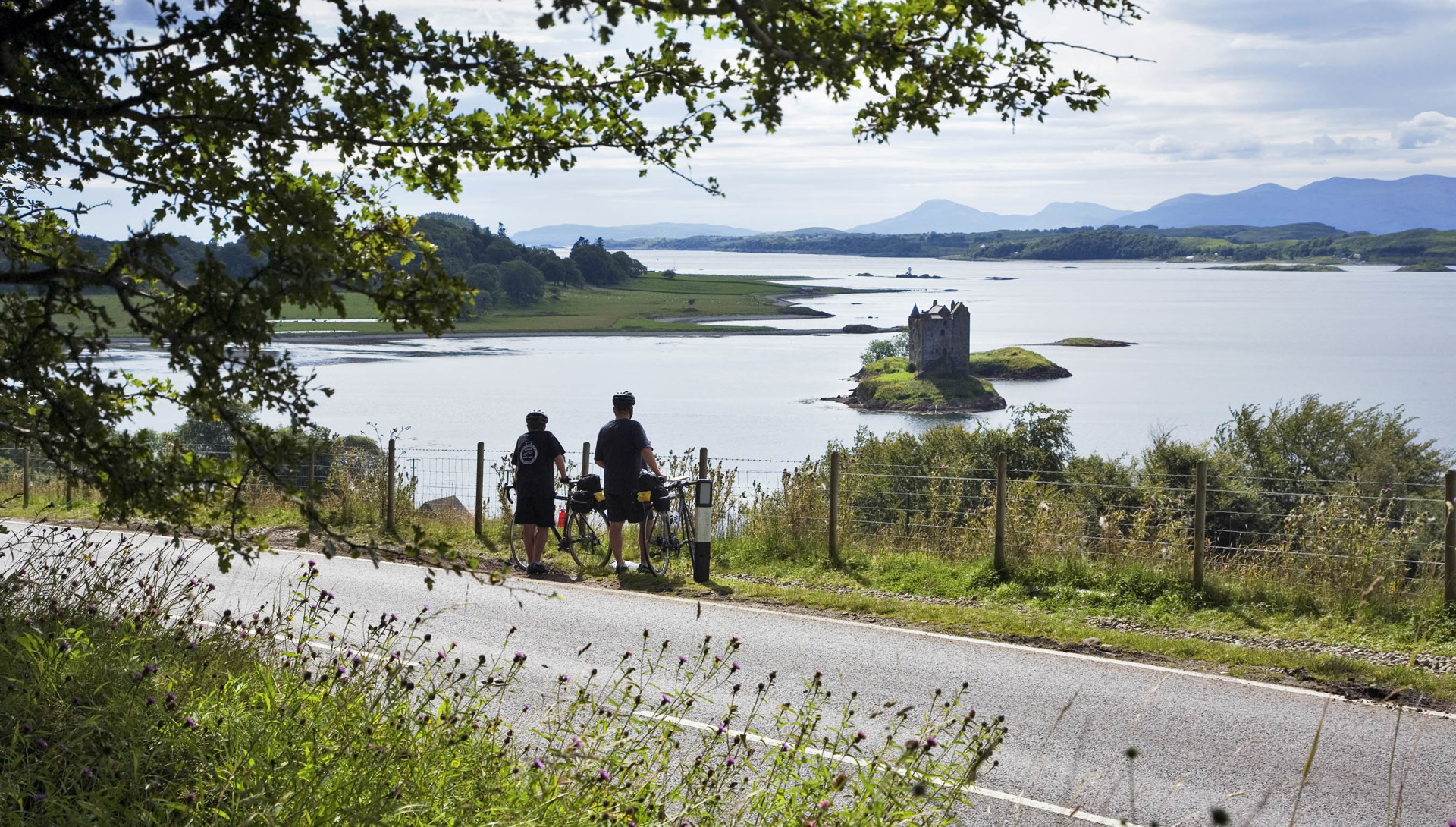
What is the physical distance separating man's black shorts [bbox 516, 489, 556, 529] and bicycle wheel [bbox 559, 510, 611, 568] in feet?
1.63

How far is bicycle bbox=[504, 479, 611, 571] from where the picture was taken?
13.9 metres

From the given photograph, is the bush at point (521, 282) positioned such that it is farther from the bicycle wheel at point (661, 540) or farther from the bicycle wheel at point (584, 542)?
the bicycle wheel at point (661, 540)

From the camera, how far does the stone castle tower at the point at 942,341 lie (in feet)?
409

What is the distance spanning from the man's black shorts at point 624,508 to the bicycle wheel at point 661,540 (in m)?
0.20

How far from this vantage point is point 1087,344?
160375 millimetres

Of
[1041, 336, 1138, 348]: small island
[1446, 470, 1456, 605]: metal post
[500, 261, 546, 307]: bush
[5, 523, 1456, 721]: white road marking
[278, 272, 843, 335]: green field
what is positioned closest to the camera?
[5, 523, 1456, 721]: white road marking

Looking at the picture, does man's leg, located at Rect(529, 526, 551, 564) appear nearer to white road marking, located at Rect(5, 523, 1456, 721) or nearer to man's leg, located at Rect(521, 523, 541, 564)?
man's leg, located at Rect(521, 523, 541, 564)

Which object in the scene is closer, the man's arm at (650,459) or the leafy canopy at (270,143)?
the leafy canopy at (270,143)

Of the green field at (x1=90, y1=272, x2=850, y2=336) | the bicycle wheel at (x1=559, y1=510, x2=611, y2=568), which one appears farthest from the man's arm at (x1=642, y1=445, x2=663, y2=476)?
the green field at (x1=90, y1=272, x2=850, y2=336)

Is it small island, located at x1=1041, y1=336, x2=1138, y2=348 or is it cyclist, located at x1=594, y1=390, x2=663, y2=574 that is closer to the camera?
cyclist, located at x1=594, y1=390, x2=663, y2=574

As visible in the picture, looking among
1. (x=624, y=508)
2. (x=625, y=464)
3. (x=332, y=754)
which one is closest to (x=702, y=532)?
(x=624, y=508)

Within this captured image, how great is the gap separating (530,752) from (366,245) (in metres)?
2.65

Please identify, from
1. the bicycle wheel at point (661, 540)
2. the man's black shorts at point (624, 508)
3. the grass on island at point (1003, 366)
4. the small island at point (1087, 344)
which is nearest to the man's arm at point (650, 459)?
the man's black shorts at point (624, 508)

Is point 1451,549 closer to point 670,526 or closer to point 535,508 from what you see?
point 670,526
